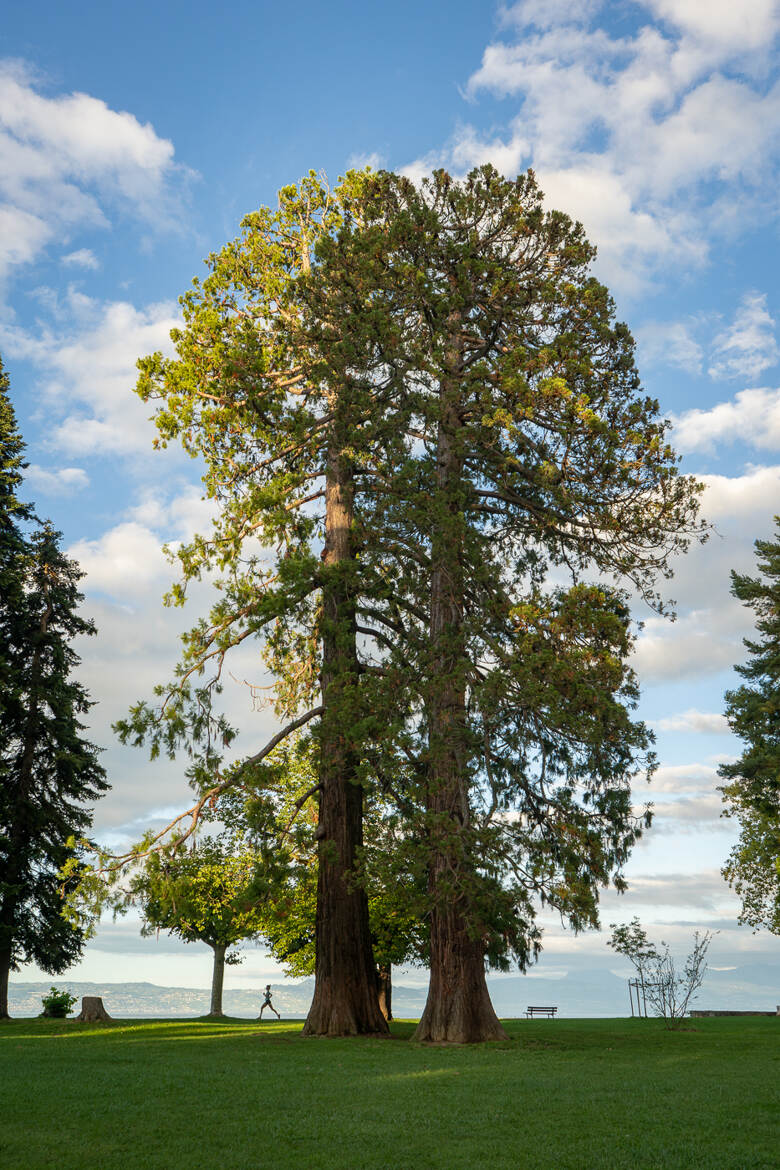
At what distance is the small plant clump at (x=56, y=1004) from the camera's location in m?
24.3

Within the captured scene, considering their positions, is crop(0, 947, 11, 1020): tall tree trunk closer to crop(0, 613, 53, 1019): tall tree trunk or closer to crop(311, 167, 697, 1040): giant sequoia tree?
crop(0, 613, 53, 1019): tall tree trunk

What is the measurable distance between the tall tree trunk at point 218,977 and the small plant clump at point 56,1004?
26.4ft

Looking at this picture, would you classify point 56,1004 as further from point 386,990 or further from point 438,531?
point 438,531

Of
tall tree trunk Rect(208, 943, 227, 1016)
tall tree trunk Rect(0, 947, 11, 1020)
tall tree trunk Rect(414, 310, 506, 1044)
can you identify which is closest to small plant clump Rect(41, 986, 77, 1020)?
tall tree trunk Rect(0, 947, 11, 1020)

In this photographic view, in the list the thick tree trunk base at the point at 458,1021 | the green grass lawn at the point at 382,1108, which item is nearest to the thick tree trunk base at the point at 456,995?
the thick tree trunk base at the point at 458,1021

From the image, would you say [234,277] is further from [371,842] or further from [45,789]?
[45,789]

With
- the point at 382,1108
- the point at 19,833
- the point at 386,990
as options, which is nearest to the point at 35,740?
the point at 19,833

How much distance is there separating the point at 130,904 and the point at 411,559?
26.0 ft

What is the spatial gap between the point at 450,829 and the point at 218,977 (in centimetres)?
2182

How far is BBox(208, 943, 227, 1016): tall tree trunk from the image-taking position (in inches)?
1264

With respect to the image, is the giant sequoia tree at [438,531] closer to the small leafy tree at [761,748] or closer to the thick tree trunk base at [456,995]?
the thick tree trunk base at [456,995]

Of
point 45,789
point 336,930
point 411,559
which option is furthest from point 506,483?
point 45,789

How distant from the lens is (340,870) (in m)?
17.7

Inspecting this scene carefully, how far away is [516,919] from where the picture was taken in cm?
1459
